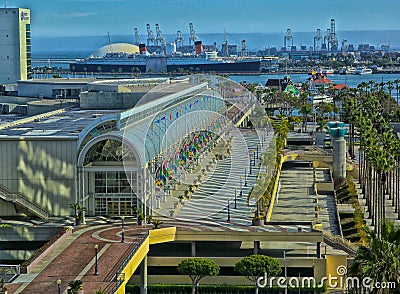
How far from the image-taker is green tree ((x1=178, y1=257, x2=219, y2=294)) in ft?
92.7

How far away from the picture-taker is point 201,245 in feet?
106

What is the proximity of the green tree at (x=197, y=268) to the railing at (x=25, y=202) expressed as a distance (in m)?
6.91

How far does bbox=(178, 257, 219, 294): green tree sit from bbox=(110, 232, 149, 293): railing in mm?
1557

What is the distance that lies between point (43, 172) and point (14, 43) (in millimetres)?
40346

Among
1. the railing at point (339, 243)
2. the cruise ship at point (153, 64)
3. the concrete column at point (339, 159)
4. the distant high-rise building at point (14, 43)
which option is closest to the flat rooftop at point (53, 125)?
the railing at point (339, 243)

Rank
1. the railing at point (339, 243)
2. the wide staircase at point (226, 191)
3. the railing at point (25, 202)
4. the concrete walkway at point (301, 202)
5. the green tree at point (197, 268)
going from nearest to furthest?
the green tree at point (197, 268)
the railing at point (339, 243)
the railing at point (25, 202)
the wide staircase at point (226, 191)
the concrete walkway at point (301, 202)

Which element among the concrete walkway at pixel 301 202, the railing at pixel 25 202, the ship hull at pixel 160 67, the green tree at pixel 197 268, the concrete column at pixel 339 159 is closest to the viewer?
the green tree at pixel 197 268

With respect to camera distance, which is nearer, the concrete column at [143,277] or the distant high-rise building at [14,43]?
the concrete column at [143,277]

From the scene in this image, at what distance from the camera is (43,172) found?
33.5 metres

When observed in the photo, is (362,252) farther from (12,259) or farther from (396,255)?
(12,259)

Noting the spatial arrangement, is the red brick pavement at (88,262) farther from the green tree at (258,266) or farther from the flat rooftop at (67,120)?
the flat rooftop at (67,120)

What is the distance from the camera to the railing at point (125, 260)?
24298 mm

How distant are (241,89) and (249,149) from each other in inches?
1065

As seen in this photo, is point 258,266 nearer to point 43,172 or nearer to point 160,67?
point 43,172
